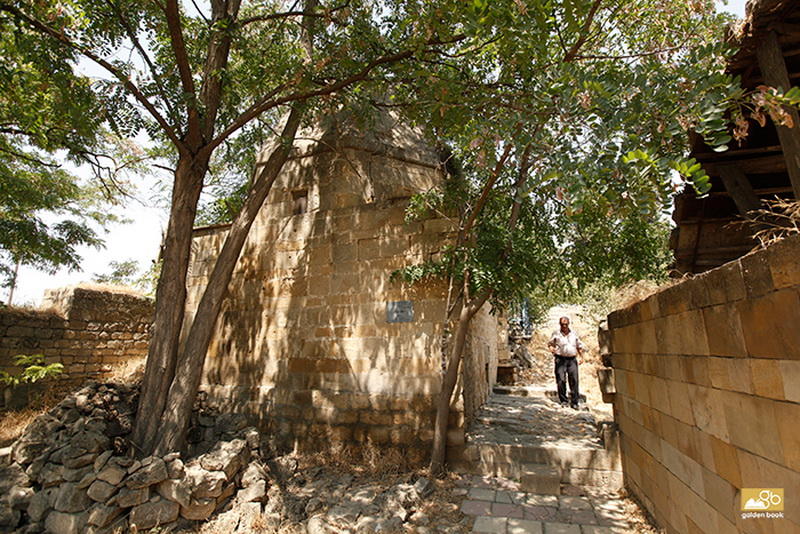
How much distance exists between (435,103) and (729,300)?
337cm

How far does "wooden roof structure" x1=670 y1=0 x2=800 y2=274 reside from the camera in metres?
3.41

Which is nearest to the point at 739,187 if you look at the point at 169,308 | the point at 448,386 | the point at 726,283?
the point at 726,283

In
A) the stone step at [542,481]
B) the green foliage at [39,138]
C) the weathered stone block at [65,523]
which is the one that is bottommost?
the weathered stone block at [65,523]

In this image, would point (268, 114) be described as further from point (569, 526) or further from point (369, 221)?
point (569, 526)

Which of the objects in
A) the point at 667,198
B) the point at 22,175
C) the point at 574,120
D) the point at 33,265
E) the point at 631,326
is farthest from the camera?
the point at 33,265

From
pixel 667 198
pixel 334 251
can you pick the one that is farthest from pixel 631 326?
pixel 334 251

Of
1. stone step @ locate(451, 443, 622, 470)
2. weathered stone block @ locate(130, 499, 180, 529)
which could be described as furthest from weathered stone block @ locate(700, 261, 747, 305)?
weathered stone block @ locate(130, 499, 180, 529)

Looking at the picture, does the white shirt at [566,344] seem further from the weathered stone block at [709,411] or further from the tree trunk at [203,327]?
the tree trunk at [203,327]

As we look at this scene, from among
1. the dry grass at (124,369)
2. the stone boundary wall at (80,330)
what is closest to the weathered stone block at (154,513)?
the dry grass at (124,369)

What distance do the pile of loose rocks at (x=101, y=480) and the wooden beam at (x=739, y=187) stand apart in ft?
19.3

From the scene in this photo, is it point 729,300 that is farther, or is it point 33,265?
point 33,265

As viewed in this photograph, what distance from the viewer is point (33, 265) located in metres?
10.4

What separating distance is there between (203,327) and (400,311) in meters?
2.55

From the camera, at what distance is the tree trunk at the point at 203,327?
15.7 feet
